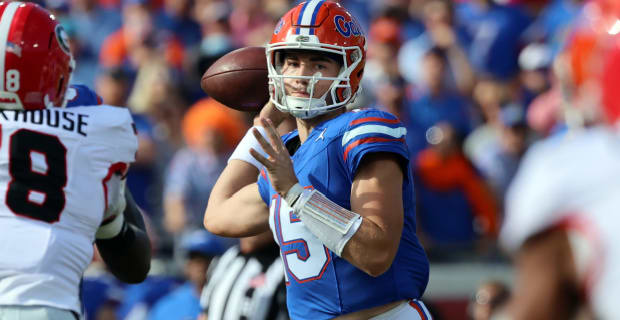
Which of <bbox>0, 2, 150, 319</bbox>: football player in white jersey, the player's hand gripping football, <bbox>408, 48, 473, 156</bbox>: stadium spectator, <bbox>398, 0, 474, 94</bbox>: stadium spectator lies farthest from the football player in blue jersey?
<bbox>398, 0, 474, 94</bbox>: stadium spectator

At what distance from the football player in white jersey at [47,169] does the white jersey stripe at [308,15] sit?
32.3 inches

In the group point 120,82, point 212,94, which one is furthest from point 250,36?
point 212,94

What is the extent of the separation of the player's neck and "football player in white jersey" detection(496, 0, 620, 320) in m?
1.56

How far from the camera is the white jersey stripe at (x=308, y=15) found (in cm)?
336

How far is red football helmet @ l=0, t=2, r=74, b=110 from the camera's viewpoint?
3428mm

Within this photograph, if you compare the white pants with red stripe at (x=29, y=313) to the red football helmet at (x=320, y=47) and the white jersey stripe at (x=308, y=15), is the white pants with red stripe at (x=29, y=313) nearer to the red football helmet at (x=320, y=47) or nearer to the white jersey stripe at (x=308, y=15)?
the red football helmet at (x=320, y=47)

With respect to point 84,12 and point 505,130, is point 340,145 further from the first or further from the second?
point 84,12

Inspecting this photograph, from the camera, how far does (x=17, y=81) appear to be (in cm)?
344

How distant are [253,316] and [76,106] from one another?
1799 mm

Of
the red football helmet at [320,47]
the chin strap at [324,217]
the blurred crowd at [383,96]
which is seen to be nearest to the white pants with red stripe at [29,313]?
the chin strap at [324,217]

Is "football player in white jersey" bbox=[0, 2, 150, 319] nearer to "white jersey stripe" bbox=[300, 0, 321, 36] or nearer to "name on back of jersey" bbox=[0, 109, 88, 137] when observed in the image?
"name on back of jersey" bbox=[0, 109, 88, 137]

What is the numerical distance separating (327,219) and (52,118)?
115 centimetres

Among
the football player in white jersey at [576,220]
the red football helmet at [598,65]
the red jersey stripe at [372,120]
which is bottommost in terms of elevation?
the red jersey stripe at [372,120]

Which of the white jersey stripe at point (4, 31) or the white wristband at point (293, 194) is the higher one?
the white jersey stripe at point (4, 31)
